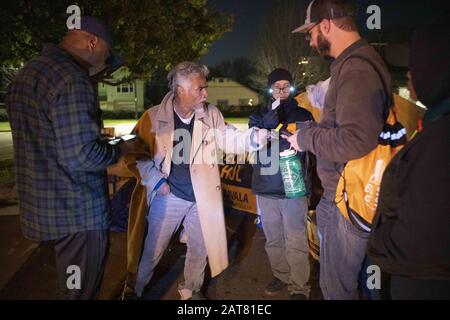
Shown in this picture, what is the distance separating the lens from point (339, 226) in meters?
2.47

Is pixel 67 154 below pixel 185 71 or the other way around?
below

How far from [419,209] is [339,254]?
0.84 meters

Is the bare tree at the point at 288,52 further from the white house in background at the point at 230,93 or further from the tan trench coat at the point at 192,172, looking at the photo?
the white house in background at the point at 230,93

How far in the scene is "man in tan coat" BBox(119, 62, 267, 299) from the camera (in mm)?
3668

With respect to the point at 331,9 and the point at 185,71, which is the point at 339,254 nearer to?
the point at 331,9

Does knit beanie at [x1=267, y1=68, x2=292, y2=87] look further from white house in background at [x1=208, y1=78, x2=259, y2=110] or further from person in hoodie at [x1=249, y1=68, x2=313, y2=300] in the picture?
white house in background at [x1=208, y1=78, x2=259, y2=110]

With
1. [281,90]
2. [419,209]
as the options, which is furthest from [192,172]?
[419,209]

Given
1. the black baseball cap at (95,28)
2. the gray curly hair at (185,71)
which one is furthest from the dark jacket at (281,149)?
the black baseball cap at (95,28)

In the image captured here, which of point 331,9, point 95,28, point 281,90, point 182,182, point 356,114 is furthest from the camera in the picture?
point 281,90

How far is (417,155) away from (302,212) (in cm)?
213

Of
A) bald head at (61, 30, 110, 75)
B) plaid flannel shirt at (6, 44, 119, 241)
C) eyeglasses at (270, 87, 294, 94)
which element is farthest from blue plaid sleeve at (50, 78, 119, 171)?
eyeglasses at (270, 87, 294, 94)

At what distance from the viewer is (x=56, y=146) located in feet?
8.14

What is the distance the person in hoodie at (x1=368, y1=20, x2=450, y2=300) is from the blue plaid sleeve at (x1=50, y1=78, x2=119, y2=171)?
1696 mm
